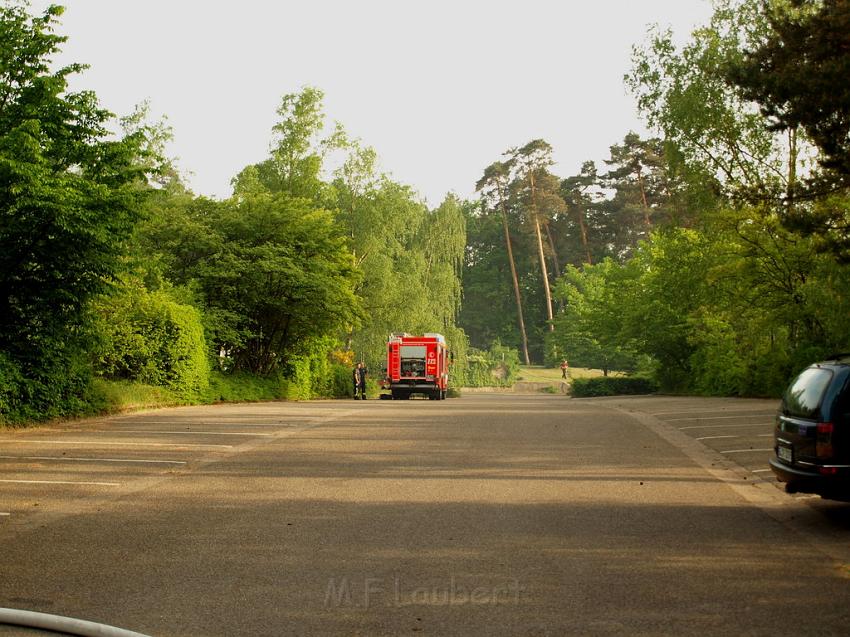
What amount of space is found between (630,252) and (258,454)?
86440mm

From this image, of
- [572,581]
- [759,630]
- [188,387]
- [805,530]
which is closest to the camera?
[759,630]

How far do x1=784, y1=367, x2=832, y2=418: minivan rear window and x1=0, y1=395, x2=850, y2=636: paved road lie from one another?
3.51 ft

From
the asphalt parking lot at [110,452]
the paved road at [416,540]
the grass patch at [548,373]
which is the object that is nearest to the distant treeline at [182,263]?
the asphalt parking lot at [110,452]

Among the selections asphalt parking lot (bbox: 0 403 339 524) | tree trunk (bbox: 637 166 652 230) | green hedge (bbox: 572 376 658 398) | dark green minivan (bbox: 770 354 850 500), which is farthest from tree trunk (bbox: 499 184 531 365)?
dark green minivan (bbox: 770 354 850 500)

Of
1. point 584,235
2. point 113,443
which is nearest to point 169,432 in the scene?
point 113,443

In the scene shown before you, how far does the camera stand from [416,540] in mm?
8453

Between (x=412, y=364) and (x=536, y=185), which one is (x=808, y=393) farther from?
(x=536, y=185)

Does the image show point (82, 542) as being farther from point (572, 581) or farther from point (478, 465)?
point (478, 465)

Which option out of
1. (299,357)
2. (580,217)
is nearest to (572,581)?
(299,357)

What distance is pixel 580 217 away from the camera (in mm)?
97062

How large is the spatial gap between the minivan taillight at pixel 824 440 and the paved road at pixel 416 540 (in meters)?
0.71

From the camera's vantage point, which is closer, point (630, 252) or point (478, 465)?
point (478, 465)

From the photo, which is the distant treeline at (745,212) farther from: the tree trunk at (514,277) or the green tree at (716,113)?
the tree trunk at (514,277)

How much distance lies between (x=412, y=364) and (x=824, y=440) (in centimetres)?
4003
